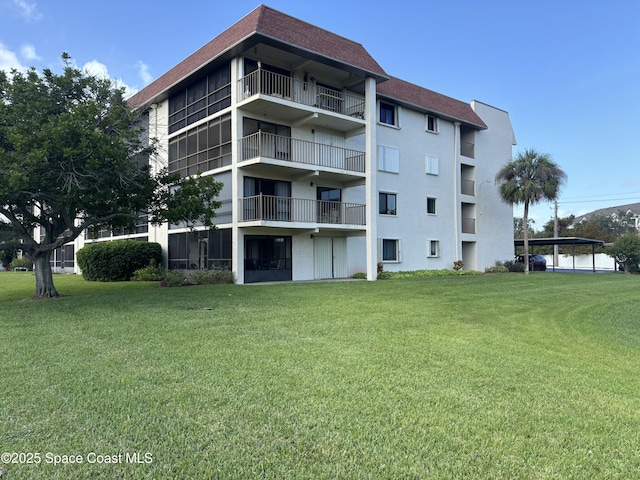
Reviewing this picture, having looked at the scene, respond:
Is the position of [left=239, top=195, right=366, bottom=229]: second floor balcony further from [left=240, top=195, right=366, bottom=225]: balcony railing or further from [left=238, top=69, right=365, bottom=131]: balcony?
[left=238, top=69, right=365, bottom=131]: balcony

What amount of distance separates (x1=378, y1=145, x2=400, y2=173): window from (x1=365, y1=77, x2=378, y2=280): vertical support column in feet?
8.95

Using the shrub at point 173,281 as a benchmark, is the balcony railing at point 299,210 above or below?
above

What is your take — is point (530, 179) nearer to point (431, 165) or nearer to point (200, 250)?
point (431, 165)

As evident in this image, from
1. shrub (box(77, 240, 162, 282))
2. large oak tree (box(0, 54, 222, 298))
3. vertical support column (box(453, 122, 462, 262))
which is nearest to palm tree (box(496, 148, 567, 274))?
vertical support column (box(453, 122, 462, 262))

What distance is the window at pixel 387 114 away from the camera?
24312mm

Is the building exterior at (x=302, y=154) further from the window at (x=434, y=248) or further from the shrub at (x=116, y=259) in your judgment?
the shrub at (x=116, y=259)

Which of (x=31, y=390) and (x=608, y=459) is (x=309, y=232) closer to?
(x=31, y=390)

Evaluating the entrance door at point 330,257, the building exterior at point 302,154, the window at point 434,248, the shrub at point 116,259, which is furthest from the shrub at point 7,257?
the window at point 434,248

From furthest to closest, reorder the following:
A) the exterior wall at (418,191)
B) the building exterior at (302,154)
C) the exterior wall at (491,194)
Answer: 1. the exterior wall at (491,194)
2. the exterior wall at (418,191)
3. the building exterior at (302,154)

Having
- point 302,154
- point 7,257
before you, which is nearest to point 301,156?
point 302,154

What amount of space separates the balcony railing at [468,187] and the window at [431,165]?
3.51 m

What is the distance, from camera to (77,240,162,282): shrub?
21.2m

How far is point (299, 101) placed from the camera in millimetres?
19859

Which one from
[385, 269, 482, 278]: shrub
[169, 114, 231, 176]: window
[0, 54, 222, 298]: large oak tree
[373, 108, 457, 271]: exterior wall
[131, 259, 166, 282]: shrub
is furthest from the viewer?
[373, 108, 457, 271]: exterior wall
